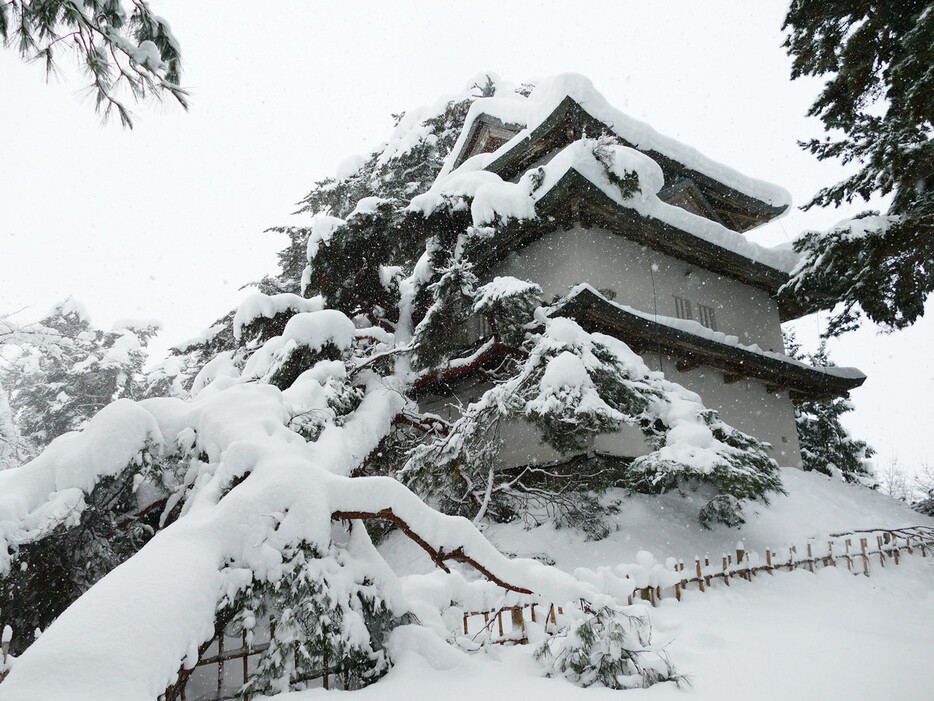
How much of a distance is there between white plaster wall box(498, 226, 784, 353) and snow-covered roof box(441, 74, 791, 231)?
241 centimetres

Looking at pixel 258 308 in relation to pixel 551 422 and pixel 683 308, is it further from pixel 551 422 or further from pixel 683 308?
pixel 683 308

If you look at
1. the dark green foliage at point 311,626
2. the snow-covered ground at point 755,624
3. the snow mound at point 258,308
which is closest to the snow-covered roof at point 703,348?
the snow-covered ground at point 755,624

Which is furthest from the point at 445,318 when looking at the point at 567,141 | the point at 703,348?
the point at 567,141

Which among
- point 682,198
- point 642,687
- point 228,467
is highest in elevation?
point 682,198

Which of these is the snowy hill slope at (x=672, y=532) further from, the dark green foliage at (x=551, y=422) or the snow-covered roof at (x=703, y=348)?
the snow-covered roof at (x=703, y=348)

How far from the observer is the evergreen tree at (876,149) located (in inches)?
250

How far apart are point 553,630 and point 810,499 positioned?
860 centimetres

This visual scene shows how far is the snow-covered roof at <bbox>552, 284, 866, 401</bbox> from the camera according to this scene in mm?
9906

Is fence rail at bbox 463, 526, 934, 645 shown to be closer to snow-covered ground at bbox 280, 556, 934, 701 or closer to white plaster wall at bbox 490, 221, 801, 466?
snow-covered ground at bbox 280, 556, 934, 701

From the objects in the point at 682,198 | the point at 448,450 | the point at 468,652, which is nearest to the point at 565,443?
the point at 448,450

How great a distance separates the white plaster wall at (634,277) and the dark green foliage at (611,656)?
8037 millimetres

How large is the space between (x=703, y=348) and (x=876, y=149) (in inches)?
214

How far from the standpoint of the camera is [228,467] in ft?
14.6

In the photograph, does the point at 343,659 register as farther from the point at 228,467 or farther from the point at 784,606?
the point at 784,606
